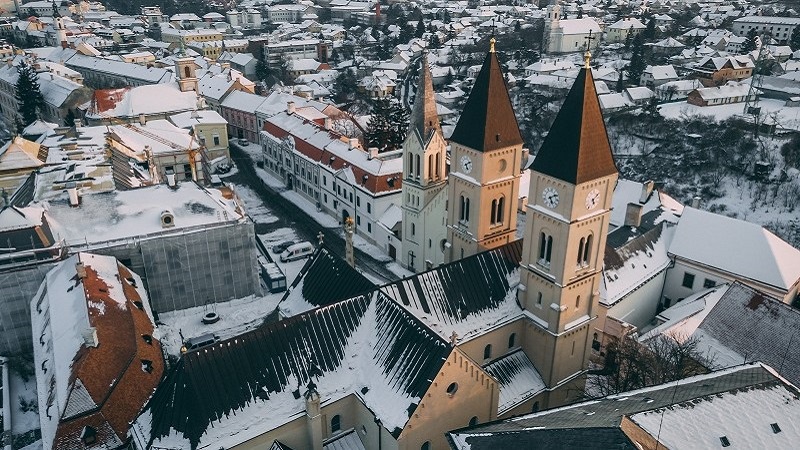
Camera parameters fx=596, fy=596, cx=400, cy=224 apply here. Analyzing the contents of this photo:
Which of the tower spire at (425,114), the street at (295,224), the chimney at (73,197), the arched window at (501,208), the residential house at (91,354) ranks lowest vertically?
the street at (295,224)

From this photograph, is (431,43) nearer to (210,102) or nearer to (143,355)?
(210,102)

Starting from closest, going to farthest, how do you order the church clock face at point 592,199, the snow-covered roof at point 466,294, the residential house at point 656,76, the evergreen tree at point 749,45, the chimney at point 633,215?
the church clock face at point 592,199 < the snow-covered roof at point 466,294 < the chimney at point 633,215 < the residential house at point 656,76 < the evergreen tree at point 749,45

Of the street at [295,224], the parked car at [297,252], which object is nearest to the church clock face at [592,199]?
the street at [295,224]

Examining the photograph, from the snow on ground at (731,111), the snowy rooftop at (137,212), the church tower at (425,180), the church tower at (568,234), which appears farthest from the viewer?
the snow on ground at (731,111)

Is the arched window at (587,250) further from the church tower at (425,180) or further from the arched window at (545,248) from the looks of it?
the church tower at (425,180)

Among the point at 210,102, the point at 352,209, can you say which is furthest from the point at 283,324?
the point at 210,102

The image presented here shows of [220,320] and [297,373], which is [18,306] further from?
[297,373]

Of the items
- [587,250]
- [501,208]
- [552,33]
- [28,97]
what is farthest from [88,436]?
[552,33]
